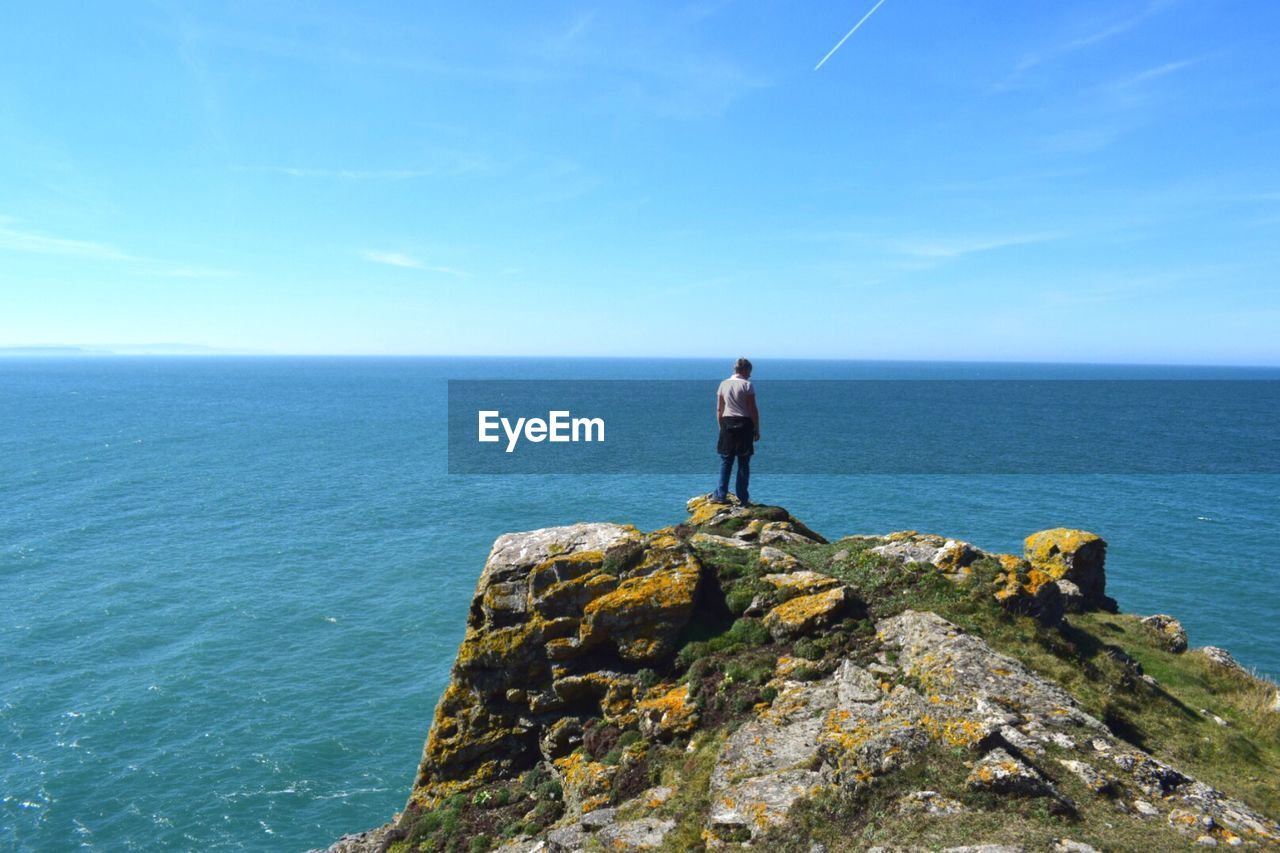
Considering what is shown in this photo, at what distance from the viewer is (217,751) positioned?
33.0 metres

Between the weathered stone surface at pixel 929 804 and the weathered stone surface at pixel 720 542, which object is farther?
the weathered stone surface at pixel 720 542

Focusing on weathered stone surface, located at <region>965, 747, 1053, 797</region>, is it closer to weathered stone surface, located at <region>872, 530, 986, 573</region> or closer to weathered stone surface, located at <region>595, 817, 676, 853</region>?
weathered stone surface, located at <region>595, 817, 676, 853</region>

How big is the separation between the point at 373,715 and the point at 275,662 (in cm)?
946

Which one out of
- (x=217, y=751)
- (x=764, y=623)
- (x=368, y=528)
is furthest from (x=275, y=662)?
(x=764, y=623)

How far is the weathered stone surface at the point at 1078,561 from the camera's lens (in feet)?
87.2

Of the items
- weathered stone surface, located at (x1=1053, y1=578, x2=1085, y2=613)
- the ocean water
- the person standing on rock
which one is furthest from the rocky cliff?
the ocean water

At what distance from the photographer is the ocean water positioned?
3064 cm

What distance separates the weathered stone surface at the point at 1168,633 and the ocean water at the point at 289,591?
1921 centimetres

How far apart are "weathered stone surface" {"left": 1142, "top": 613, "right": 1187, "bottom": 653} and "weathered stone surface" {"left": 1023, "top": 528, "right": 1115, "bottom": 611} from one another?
2105 mm

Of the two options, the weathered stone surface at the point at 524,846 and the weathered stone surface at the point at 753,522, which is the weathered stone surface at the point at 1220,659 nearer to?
the weathered stone surface at the point at 753,522

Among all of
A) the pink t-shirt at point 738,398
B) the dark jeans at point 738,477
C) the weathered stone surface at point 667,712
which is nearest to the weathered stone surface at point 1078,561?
the dark jeans at point 738,477

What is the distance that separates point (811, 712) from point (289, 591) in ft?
160

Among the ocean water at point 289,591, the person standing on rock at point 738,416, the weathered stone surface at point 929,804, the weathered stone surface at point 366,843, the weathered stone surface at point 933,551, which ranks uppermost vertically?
the person standing on rock at point 738,416

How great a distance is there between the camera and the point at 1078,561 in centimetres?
2669
